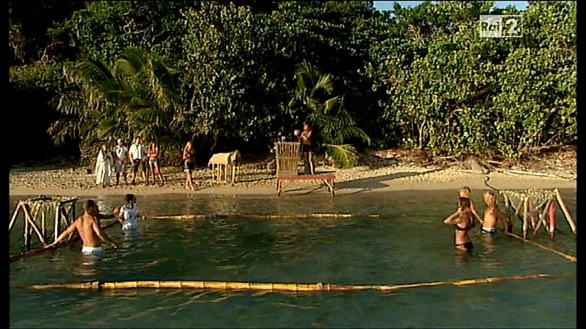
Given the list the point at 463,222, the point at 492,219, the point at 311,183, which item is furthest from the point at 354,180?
the point at 463,222

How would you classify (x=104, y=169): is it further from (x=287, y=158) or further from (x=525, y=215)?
(x=525, y=215)

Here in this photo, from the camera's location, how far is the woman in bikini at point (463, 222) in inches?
461

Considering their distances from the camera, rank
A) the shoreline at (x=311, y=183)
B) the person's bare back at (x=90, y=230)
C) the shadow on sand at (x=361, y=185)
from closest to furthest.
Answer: the person's bare back at (x=90, y=230) < the shoreline at (x=311, y=183) < the shadow on sand at (x=361, y=185)

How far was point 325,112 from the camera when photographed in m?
23.7

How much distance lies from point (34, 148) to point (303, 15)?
12.0 metres

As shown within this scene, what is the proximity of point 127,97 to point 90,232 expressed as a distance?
11354mm

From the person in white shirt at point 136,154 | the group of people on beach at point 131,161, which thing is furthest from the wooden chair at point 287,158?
the person in white shirt at point 136,154

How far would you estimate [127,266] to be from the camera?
11.1 metres

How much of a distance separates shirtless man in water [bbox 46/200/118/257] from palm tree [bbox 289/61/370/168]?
12.0 m

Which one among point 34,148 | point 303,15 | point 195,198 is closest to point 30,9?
point 34,148

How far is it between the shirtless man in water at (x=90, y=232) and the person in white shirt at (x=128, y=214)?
189cm

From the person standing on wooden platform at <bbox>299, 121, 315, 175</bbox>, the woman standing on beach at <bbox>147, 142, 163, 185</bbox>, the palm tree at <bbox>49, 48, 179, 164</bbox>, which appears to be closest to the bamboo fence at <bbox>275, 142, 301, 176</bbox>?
the person standing on wooden platform at <bbox>299, 121, 315, 175</bbox>

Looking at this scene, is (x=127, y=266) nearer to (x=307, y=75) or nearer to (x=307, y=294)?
(x=307, y=294)

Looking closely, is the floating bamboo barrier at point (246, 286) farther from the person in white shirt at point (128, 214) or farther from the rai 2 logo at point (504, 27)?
the rai 2 logo at point (504, 27)
